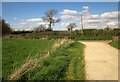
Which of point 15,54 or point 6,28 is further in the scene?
point 6,28

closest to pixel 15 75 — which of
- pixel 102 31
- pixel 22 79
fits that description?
pixel 22 79

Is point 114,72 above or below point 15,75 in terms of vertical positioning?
below

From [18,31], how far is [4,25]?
5378mm

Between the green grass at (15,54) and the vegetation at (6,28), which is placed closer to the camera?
the green grass at (15,54)

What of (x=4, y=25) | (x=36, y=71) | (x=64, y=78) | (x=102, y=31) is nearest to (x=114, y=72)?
(x=64, y=78)

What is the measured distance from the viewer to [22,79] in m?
7.21

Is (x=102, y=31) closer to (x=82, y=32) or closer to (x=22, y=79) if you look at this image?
(x=82, y=32)

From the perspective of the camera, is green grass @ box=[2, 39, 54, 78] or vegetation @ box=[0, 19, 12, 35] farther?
vegetation @ box=[0, 19, 12, 35]

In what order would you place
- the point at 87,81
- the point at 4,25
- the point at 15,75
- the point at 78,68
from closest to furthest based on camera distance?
the point at 15,75 < the point at 87,81 < the point at 78,68 < the point at 4,25

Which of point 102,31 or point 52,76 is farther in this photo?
point 102,31

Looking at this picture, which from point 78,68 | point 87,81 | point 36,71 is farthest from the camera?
point 78,68

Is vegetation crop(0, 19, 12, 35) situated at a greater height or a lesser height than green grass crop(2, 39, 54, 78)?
greater

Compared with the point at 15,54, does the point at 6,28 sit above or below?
above

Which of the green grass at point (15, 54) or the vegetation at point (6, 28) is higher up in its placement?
the vegetation at point (6, 28)
